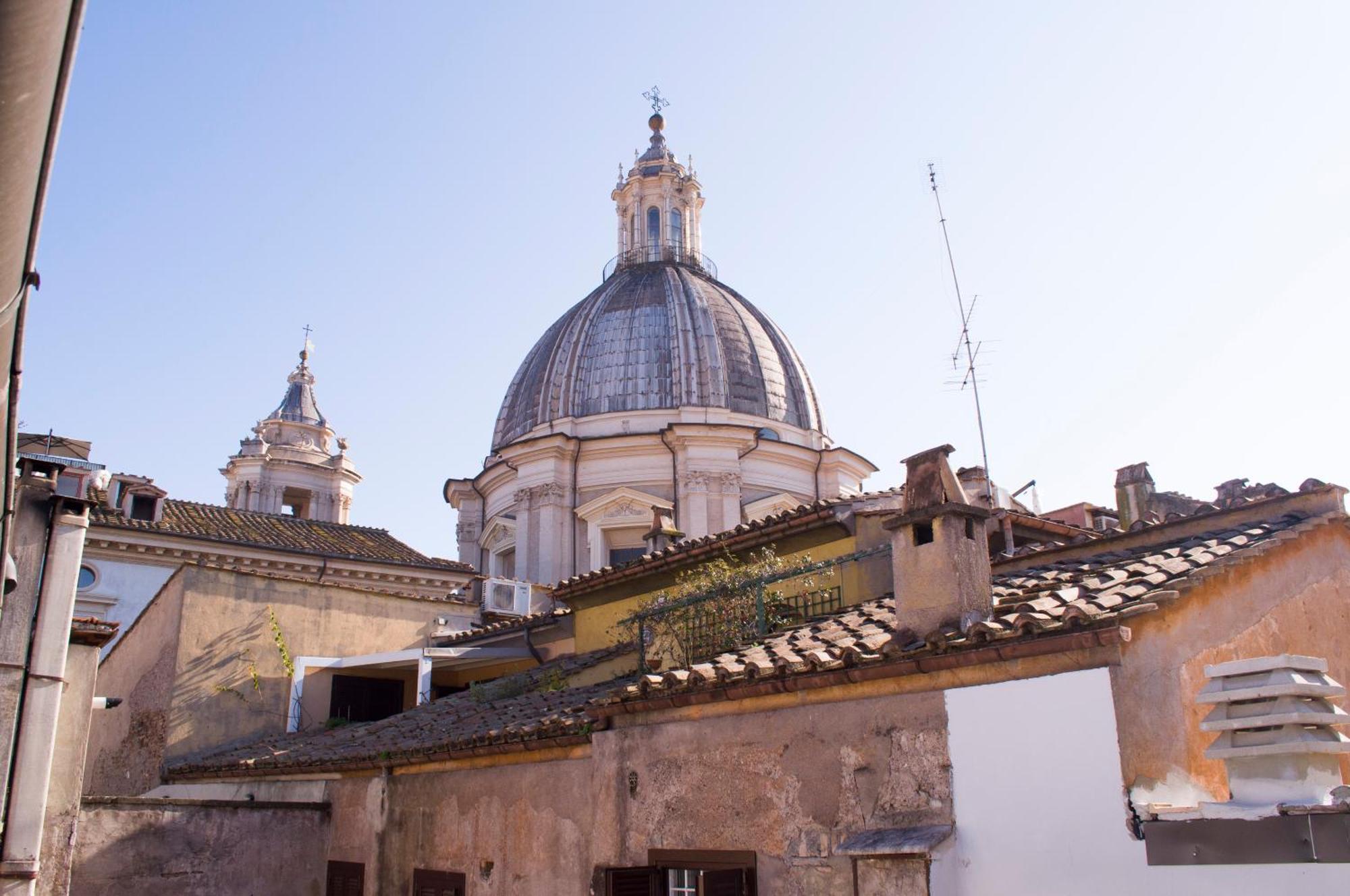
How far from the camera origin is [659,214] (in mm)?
43656

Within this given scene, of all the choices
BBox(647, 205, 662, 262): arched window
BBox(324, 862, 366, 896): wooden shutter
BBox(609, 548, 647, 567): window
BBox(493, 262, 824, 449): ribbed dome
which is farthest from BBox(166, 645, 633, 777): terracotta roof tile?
BBox(647, 205, 662, 262): arched window

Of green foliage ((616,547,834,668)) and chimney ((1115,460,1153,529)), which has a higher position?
chimney ((1115,460,1153,529))

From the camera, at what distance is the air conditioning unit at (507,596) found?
29.2 meters

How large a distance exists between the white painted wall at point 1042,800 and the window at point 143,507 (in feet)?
79.7

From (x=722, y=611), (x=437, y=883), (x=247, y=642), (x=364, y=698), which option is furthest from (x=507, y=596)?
(x=722, y=611)

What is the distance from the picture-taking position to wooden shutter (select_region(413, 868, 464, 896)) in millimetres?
13000

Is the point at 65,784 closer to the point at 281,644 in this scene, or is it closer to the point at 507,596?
the point at 281,644

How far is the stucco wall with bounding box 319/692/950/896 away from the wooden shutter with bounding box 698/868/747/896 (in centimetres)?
19

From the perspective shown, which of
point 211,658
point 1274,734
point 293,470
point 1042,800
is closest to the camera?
point 1274,734

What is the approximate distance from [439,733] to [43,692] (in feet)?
20.6

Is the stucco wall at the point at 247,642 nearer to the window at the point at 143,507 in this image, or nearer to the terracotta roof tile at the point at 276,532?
the terracotta roof tile at the point at 276,532

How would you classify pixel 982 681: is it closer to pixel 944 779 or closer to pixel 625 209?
pixel 944 779

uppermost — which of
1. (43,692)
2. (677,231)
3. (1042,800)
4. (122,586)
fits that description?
(677,231)

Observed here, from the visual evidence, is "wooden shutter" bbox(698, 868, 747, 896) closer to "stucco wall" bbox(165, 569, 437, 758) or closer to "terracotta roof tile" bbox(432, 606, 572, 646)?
"terracotta roof tile" bbox(432, 606, 572, 646)
